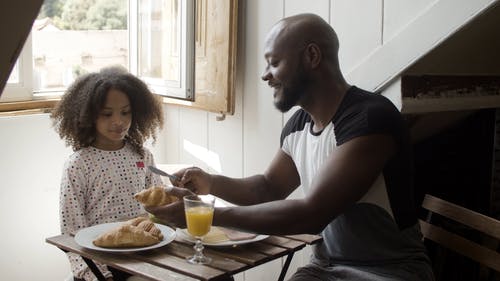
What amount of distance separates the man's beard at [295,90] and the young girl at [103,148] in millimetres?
654

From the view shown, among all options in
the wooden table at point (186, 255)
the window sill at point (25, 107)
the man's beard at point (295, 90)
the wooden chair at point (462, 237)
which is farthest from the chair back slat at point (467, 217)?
the window sill at point (25, 107)

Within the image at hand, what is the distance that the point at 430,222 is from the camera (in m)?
1.97

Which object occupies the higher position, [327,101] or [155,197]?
[327,101]

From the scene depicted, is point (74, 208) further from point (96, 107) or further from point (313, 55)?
point (313, 55)

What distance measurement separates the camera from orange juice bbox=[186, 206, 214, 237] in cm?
155

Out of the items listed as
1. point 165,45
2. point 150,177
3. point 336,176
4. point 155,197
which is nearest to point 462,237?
point 336,176

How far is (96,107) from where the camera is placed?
2.15m

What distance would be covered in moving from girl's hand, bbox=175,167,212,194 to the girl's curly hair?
1.34ft

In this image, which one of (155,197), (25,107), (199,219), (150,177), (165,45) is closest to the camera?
(199,219)

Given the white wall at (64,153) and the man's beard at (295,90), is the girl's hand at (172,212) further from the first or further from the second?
the white wall at (64,153)

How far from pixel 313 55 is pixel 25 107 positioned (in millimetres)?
1542

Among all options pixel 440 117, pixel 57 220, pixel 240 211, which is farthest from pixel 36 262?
pixel 440 117

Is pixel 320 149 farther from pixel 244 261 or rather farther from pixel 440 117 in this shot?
pixel 440 117

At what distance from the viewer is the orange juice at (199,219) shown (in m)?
1.55
